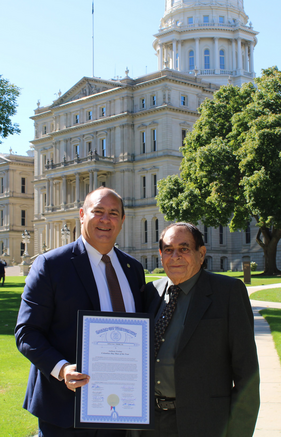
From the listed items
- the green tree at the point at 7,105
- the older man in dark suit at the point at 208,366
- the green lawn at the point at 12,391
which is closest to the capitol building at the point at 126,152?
the green tree at the point at 7,105

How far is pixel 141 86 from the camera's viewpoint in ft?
206

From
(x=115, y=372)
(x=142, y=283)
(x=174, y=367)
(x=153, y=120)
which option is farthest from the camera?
(x=153, y=120)

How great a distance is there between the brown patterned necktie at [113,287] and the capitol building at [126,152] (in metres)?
55.2

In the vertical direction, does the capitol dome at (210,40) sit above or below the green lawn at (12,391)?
above

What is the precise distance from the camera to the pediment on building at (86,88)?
66062mm

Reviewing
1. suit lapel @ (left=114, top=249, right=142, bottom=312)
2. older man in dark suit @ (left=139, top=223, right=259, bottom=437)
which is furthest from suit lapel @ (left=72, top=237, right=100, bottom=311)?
older man in dark suit @ (left=139, top=223, right=259, bottom=437)

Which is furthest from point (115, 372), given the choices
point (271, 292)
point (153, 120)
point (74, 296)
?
point (153, 120)

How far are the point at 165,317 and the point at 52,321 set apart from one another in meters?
0.94

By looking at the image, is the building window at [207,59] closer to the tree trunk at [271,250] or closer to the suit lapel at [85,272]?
the tree trunk at [271,250]

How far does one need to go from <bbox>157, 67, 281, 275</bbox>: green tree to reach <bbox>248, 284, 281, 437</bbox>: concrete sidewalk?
21.4 meters

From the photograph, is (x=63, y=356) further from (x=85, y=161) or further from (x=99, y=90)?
(x=99, y=90)

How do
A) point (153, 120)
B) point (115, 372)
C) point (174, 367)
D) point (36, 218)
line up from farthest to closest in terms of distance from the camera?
point (36, 218), point (153, 120), point (174, 367), point (115, 372)

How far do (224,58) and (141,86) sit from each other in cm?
2859

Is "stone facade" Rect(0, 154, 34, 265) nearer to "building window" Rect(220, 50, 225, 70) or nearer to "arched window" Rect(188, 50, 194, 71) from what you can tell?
"arched window" Rect(188, 50, 194, 71)
